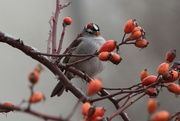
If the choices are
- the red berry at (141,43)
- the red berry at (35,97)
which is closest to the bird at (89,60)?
the red berry at (141,43)

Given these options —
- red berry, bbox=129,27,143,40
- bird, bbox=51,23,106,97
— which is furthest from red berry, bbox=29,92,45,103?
bird, bbox=51,23,106,97

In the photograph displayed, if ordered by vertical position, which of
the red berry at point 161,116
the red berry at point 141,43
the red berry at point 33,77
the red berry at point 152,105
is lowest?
the red berry at point 161,116

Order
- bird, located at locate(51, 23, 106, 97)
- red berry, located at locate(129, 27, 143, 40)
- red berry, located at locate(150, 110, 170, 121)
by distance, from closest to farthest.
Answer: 1. red berry, located at locate(150, 110, 170, 121)
2. red berry, located at locate(129, 27, 143, 40)
3. bird, located at locate(51, 23, 106, 97)

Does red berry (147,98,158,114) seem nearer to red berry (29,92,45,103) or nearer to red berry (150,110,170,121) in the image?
red berry (150,110,170,121)

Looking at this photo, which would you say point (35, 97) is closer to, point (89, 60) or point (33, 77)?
point (33, 77)

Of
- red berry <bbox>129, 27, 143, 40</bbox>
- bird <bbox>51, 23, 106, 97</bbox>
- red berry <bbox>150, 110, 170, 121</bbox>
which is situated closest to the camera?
red berry <bbox>150, 110, 170, 121</bbox>

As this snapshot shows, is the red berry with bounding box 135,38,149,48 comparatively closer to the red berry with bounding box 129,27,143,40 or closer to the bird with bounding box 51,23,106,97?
the red berry with bounding box 129,27,143,40

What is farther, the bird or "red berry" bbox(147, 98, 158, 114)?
the bird

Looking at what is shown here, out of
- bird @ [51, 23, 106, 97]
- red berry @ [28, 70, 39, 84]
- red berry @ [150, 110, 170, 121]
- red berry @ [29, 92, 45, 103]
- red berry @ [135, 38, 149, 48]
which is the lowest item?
red berry @ [150, 110, 170, 121]

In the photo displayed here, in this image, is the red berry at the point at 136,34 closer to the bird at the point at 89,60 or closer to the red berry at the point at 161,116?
the red berry at the point at 161,116

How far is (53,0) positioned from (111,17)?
89 centimetres

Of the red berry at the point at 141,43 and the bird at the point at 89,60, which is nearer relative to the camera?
the red berry at the point at 141,43

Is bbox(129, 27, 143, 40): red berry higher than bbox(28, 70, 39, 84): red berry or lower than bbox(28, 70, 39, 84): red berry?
higher

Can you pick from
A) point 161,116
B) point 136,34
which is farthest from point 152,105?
point 136,34
